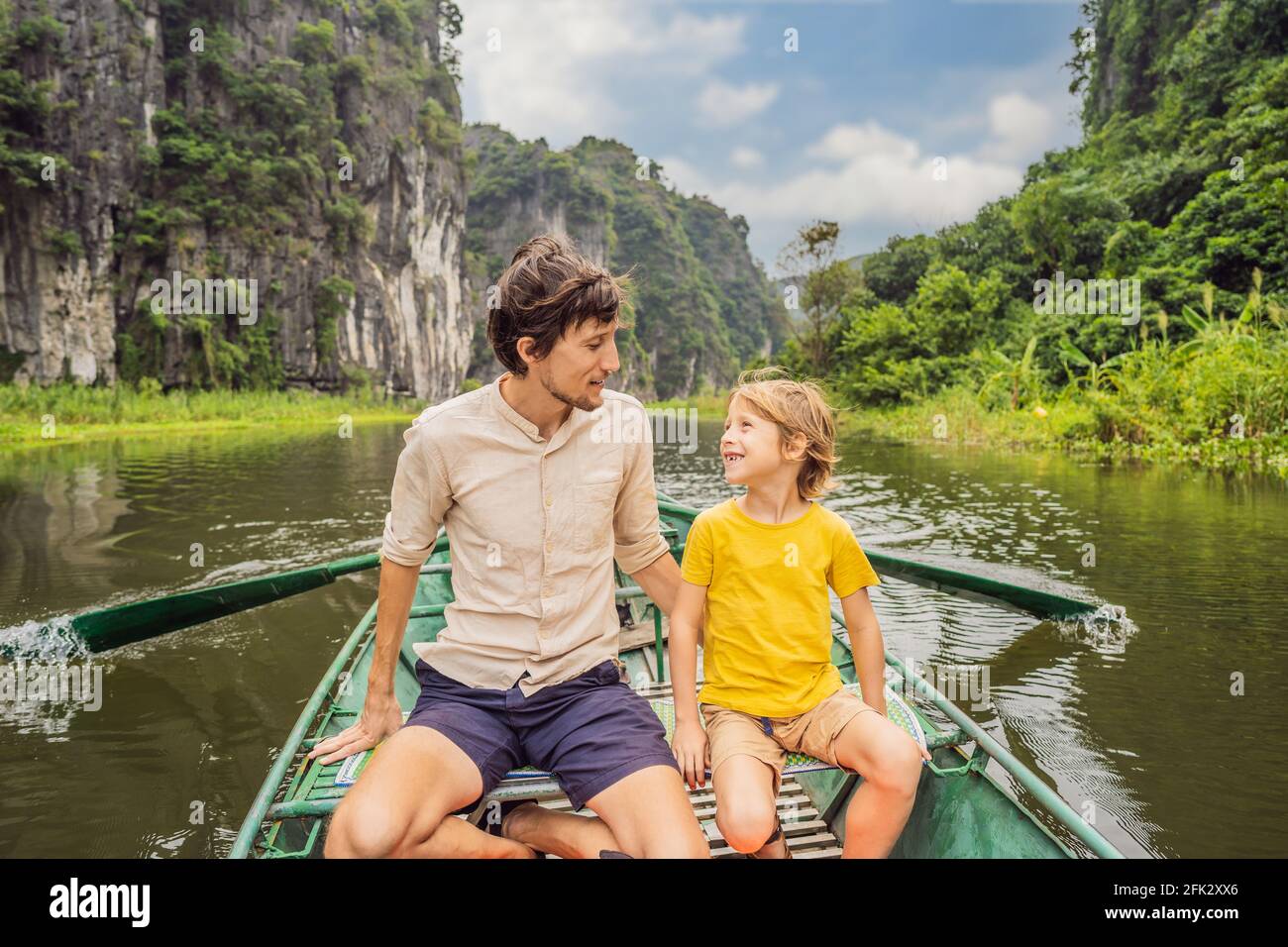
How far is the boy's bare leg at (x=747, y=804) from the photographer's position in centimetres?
163

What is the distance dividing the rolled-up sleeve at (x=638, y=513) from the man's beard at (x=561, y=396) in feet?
0.63

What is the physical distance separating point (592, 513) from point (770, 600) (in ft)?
1.51

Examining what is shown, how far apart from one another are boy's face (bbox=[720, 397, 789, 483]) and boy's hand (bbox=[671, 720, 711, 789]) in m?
0.57

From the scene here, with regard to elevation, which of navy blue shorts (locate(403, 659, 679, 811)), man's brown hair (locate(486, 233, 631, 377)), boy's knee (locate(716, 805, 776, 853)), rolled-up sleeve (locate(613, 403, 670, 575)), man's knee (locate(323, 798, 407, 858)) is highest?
man's brown hair (locate(486, 233, 631, 377))

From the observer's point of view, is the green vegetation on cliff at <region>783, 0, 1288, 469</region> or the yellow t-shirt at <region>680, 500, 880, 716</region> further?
the green vegetation on cliff at <region>783, 0, 1288, 469</region>

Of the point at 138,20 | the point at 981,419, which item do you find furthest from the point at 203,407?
the point at 981,419

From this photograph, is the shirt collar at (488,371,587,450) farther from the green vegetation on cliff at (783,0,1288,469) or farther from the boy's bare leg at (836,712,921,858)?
the green vegetation on cliff at (783,0,1288,469)

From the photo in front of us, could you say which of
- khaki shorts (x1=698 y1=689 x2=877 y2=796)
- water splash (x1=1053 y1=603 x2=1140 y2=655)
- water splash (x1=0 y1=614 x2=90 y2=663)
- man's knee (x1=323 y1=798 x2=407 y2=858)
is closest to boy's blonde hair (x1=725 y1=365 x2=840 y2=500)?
khaki shorts (x1=698 y1=689 x2=877 y2=796)

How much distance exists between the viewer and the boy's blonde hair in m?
1.93

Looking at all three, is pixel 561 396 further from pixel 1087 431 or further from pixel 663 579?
pixel 1087 431

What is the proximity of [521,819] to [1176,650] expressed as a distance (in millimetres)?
3588

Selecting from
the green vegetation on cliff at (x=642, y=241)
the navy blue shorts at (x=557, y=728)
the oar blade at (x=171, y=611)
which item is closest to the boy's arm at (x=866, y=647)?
the navy blue shorts at (x=557, y=728)

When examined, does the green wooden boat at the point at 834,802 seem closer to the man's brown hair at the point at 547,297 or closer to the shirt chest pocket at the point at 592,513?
the shirt chest pocket at the point at 592,513
